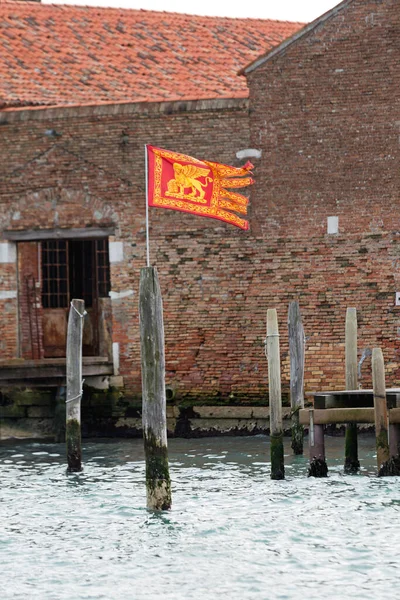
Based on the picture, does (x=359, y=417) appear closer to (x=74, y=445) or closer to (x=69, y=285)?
(x=74, y=445)

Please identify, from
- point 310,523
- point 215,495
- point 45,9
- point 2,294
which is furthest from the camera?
point 45,9

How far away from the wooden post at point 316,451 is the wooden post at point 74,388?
269 centimetres

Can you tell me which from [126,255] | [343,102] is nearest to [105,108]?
[126,255]

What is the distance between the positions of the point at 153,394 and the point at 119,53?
33.4ft

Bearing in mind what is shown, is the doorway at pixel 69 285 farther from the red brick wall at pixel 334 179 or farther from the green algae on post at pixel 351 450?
the green algae on post at pixel 351 450

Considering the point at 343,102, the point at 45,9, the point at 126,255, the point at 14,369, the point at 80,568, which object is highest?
the point at 45,9

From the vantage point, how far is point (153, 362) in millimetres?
12242

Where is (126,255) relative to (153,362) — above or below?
above

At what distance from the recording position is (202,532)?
11.6 meters

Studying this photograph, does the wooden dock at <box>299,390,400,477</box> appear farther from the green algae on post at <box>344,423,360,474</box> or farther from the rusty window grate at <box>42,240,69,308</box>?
the rusty window grate at <box>42,240,69,308</box>

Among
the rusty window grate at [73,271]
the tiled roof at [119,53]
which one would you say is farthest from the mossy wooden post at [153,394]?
the rusty window grate at [73,271]

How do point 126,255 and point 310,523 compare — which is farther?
point 126,255

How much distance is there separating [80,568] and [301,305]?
761cm

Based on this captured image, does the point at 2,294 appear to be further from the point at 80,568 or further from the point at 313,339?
the point at 80,568
